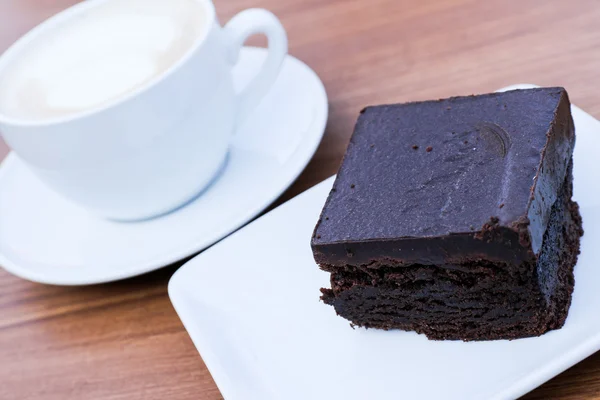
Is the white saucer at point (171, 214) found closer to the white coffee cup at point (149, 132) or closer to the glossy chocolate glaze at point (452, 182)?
the white coffee cup at point (149, 132)

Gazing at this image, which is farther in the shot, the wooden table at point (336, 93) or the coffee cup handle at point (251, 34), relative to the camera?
the coffee cup handle at point (251, 34)

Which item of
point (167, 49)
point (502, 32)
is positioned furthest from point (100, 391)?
point (502, 32)

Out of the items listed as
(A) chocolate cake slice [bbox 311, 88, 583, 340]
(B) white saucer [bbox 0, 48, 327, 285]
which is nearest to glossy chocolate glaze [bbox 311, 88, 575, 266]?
(A) chocolate cake slice [bbox 311, 88, 583, 340]

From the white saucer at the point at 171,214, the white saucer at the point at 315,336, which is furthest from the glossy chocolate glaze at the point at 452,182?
the white saucer at the point at 171,214

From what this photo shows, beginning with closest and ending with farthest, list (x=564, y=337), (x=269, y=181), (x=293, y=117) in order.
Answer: (x=564, y=337) → (x=269, y=181) → (x=293, y=117)

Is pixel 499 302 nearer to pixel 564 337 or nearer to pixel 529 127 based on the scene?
pixel 564 337

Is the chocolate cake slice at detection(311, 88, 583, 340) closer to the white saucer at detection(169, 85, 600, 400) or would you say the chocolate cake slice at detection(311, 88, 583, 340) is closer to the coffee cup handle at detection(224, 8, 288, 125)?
the white saucer at detection(169, 85, 600, 400)

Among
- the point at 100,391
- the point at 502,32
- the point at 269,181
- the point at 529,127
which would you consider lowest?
the point at 100,391

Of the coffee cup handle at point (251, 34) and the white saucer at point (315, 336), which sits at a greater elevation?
the coffee cup handle at point (251, 34)
